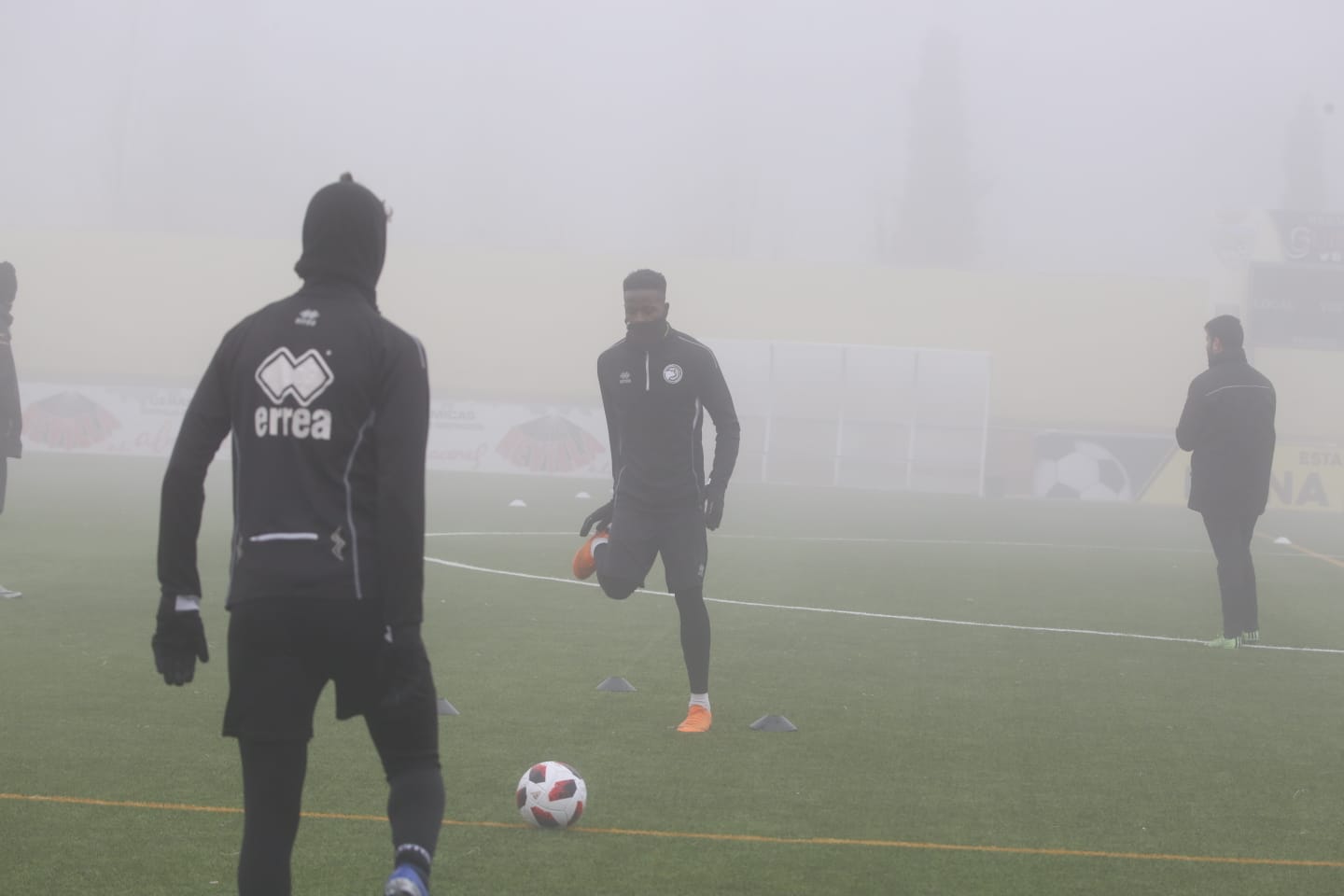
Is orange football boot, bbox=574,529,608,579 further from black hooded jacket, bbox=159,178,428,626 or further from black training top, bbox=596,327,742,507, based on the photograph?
black hooded jacket, bbox=159,178,428,626

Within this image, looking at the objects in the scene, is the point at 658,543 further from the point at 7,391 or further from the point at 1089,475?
the point at 1089,475

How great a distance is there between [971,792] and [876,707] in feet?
6.09

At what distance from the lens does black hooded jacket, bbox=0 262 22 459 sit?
10359mm

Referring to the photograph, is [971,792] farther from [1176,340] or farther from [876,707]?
[1176,340]

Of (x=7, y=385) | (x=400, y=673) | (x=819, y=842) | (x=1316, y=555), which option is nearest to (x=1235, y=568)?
(x=819, y=842)

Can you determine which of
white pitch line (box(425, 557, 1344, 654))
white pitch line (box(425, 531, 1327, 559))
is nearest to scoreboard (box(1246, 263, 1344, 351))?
white pitch line (box(425, 531, 1327, 559))

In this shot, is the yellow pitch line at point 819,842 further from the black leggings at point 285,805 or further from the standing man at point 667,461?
the standing man at point 667,461

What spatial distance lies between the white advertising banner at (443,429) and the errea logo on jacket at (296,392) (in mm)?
33156

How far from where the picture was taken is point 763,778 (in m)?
6.14

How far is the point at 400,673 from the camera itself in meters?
3.44

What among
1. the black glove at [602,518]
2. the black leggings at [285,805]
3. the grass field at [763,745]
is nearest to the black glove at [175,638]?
the black leggings at [285,805]

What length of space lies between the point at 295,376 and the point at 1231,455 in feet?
27.0

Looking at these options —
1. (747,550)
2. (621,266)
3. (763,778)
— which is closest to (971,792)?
(763,778)

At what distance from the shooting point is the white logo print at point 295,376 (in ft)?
11.2
